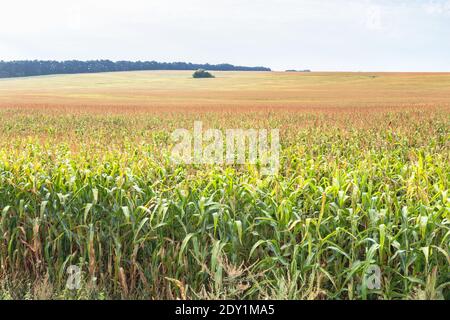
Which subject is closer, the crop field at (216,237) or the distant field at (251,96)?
the crop field at (216,237)

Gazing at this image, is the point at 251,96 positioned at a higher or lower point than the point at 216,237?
lower

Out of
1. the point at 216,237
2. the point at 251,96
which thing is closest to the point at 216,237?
the point at 216,237

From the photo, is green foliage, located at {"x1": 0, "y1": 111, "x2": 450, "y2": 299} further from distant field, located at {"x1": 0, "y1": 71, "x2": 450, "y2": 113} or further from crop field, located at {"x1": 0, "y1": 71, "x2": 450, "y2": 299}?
distant field, located at {"x1": 0, "y1": 71, "x2": 450, "y2": 113}

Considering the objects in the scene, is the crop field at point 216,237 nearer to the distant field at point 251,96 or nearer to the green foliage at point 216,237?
the green foliage at point 216,237

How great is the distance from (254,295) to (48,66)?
12609 centimetres

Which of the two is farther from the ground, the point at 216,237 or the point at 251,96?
the point at 216,237

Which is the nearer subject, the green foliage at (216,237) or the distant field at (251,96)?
the green foliage at (216,237)

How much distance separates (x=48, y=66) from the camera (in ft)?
395

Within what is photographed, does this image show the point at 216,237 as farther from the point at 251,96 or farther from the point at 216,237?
the point at 251,96

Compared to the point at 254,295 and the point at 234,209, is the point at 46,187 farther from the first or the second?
the point at 254,295

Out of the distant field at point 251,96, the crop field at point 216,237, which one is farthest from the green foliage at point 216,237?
the distant field at point 251,96

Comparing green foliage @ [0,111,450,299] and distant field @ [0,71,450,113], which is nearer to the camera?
green foliage @ [0,111,450,299]

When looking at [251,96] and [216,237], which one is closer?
[216,237]

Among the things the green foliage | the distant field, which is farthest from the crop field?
the distant field
